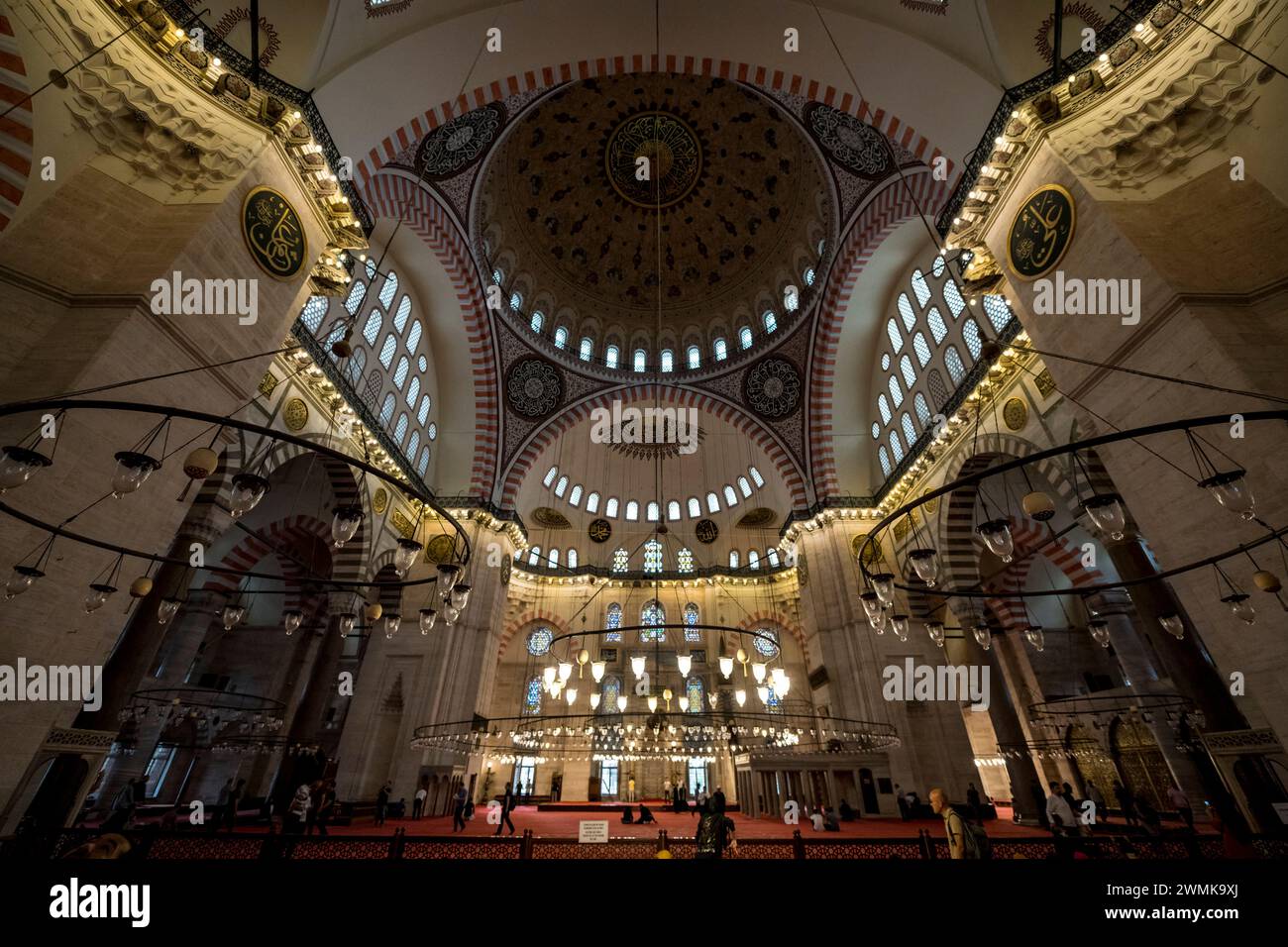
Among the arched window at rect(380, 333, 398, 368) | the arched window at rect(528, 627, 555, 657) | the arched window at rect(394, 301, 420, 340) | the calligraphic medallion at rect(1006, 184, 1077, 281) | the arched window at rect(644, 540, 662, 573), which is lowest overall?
the arched window at rect(528, 627, 555, 657)

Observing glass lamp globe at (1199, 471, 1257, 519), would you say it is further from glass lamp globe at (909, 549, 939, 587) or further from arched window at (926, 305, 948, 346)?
arched window at (926, 305, 948, 346)

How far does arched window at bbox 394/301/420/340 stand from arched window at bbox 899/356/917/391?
39.1 feet

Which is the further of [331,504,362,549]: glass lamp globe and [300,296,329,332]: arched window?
[300,296,329,332]: arched window

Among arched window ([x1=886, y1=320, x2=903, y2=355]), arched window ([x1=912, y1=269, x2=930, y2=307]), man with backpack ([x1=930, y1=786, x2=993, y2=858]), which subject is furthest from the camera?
arched window ([x1=886, y1=320, x2=903, y2=355])

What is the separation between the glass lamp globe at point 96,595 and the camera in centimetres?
423

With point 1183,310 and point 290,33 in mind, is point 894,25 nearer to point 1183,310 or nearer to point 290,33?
point 1183,310

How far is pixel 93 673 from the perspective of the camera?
4387 millimetres

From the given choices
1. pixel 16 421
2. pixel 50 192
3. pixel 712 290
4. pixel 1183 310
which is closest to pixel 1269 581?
pixel 1183 310

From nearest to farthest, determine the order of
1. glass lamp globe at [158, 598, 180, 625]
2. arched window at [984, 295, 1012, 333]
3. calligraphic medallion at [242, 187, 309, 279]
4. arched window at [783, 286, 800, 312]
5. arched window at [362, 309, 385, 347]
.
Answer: calligraphic medallion at [242, 187, 309, 279], glass lamp globe at [158, 598, 180, 625], arched window at [984, 295, 1012, 333], arched window at [362, 309, 385, 347], arched window at [783, 286, 800, 312]

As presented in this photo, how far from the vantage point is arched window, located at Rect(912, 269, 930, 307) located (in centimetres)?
1184

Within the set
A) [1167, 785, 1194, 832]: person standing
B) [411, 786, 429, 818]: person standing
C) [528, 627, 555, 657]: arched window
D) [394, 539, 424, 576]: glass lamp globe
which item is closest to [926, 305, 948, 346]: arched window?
[1167, 785, 1194, 832]: person standing

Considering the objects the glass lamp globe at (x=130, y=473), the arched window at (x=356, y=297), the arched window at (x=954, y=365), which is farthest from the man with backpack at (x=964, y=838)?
the arched window at (x=356, y=297)

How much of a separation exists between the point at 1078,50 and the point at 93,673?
36.5ft
